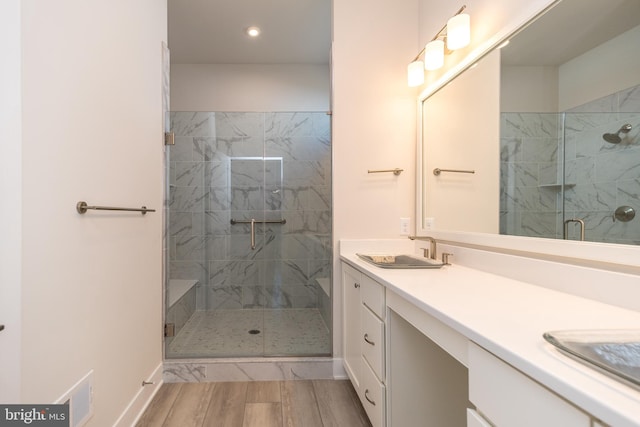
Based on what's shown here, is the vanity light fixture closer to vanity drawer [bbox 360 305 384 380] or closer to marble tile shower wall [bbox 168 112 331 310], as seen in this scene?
marble tile shower wall [bbox 168 112 331 310]

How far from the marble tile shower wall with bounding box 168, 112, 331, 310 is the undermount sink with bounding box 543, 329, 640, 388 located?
208 cm

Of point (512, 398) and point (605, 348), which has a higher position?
point (605, 348)

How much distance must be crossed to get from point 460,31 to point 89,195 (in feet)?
5.99

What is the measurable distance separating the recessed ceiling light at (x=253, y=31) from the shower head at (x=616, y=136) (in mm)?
2650

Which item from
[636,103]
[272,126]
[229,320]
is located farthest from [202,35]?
[636,103]

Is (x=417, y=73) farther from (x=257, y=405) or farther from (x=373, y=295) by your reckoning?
(x=257, y=405)

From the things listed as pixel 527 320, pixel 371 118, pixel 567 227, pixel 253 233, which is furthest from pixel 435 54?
pixel 253 233

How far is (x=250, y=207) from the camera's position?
2.75m

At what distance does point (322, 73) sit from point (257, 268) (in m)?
2.18

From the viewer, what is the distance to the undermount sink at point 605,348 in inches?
20.0

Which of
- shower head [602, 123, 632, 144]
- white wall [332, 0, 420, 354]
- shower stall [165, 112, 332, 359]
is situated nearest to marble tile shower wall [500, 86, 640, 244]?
shower head [602, 123, 632, 144]

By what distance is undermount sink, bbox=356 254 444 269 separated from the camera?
1564mm

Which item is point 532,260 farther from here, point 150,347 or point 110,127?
point 150,347

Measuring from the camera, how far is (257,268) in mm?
2758
